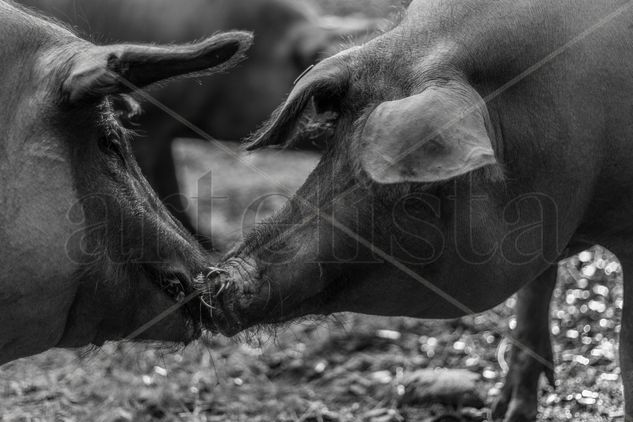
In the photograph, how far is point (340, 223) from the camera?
2.52 metres

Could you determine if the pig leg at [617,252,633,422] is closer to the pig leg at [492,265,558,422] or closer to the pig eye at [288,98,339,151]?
the pig leg at [492,265,558,422]

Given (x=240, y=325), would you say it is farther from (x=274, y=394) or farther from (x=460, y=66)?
(x=274, y=394)

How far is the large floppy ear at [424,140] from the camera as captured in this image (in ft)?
7.45

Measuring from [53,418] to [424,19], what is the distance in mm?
1926

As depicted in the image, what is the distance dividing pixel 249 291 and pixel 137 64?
57 cm

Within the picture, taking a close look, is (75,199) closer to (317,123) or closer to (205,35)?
(317,123)

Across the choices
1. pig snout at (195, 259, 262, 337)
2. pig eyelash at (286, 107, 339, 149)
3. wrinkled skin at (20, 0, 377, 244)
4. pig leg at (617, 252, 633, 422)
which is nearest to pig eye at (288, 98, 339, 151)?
pig eyelash at (286, 107, 339, 149)

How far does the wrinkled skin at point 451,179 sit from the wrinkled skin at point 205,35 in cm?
271

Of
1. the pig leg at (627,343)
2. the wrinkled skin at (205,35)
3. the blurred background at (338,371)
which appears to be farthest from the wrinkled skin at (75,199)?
the wrinkled skin at (205,35)

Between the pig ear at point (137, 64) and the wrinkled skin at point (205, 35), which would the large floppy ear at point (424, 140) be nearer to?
the pig ear at point (137, 64)

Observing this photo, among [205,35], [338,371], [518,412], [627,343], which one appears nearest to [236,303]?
[627,343]

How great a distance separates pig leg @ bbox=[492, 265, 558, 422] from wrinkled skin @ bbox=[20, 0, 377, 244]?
212 cm

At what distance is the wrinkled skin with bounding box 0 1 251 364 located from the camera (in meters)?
2.31

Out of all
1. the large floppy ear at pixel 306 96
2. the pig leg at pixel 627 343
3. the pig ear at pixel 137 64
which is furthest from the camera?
the pig leg at pixel 627 343
